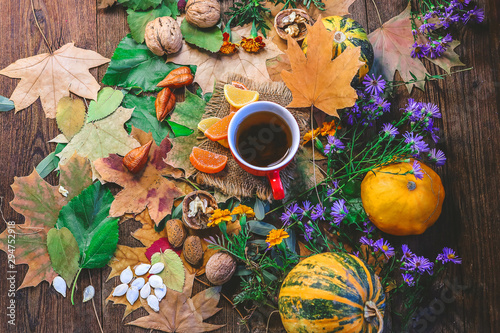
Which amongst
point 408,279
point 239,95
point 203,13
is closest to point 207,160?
point 239,95

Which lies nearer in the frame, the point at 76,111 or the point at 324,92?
the point at 324,92

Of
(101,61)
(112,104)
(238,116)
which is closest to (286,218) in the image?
(238,116)

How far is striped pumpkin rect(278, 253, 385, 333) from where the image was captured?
2.87ft

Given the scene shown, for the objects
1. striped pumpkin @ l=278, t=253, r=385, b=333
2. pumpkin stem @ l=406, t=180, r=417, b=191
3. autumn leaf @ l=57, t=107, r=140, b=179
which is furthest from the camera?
autumn leaf @ l=57, t=107, r=140, b=179

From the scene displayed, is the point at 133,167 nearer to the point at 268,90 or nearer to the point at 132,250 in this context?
the point at 132,250

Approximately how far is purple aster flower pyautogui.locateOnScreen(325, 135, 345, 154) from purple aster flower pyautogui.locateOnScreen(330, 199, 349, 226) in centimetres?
14

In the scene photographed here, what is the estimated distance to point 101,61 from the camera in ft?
3.70

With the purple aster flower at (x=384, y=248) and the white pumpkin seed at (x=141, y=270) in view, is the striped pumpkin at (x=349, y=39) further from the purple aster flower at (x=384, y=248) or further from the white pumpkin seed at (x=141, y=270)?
the white pumpkin seed at (x=141, y=270)

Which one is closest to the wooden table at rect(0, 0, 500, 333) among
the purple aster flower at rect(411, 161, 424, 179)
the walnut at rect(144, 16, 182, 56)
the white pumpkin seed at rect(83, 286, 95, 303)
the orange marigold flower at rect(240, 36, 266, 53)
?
the white pumpkin seed at rect(83, 286, 95, 303)

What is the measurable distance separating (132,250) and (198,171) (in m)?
0.30

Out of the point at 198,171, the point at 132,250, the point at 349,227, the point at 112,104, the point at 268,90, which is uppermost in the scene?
the point at 268,90

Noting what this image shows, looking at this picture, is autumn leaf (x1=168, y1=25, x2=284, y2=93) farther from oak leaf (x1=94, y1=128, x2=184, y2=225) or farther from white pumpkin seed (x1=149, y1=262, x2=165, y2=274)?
white pumpkin seed (x1=149, y1=262, x2=165, y2=274)

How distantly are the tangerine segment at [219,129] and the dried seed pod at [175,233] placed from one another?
267 mm

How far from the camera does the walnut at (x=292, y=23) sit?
1100 millimetres
